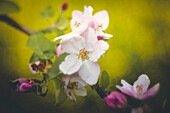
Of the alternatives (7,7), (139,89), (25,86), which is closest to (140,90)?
(139,89)

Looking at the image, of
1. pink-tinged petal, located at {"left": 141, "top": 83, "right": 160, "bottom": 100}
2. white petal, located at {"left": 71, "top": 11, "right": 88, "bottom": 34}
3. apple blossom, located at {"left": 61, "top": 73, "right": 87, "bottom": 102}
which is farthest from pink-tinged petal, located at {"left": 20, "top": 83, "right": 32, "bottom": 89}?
pink-tinged petal, located at {"left": 141, "top": 83, "right": 160, "bottom": 100}

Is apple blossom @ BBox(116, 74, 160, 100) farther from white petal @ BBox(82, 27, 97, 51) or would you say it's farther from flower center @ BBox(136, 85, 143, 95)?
white petal @ BBox(82, 27, 97, 51)

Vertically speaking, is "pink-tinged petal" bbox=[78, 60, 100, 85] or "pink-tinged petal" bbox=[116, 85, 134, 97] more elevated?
"pink-tinged petal" bbox=[78, 60, 100, 85]

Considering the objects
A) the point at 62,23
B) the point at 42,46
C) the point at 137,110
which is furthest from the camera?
the point at 62,23

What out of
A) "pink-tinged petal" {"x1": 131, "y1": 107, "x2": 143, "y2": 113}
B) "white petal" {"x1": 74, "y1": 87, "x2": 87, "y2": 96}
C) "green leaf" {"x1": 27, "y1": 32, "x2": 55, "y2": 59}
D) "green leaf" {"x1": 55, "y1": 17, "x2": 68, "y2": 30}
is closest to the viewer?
"pink-tinged petal" {"x1": 131, "y1": 107, "x2": 143, "y2": 113}

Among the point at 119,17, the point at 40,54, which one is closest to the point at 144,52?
the point at 119,17

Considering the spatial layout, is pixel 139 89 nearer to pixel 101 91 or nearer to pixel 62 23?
pixel 101 91
